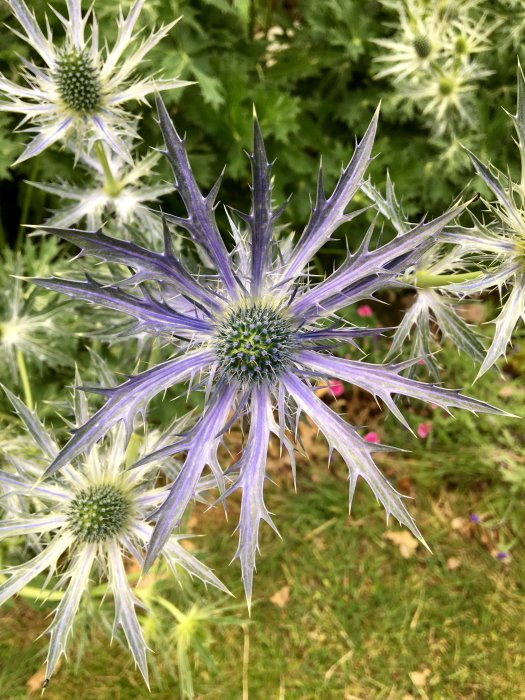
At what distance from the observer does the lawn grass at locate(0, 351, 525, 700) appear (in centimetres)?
196

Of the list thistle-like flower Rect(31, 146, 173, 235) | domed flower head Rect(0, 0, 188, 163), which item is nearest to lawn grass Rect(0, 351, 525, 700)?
thistle-like flower Rect(31, 146, 173, 235)

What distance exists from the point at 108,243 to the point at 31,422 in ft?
1.78

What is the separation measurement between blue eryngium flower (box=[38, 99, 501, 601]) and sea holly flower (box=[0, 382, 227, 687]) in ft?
0.96

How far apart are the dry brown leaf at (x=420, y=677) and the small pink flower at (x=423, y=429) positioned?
0.91 m

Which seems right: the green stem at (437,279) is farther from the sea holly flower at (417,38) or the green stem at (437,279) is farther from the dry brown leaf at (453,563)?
the dry brown leaf at (453,563)

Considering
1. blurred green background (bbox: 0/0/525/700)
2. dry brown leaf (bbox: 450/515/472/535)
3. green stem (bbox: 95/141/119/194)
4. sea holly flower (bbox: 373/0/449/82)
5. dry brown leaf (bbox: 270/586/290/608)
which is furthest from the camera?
dry brown leaf (bbox: 450/515/472/535)

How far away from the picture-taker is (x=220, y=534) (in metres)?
2.09

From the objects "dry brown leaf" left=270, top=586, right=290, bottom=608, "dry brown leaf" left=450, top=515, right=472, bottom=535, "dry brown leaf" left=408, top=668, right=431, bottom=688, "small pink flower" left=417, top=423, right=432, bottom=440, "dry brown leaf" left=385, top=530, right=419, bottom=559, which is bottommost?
"dry brown leaf" left=408, top=668, right=431, bottom=688

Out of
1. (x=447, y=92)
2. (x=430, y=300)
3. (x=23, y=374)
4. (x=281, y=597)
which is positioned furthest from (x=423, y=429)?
(x=23, y=374)

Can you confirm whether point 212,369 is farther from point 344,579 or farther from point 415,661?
point 415,661

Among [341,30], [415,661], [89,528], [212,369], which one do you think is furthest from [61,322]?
[415,661]

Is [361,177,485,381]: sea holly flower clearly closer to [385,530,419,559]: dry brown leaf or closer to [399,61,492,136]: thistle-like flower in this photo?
[399,61,492,136]: thistle-like flower

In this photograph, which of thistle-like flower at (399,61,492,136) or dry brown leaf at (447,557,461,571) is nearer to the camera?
thistle-like flower at (399,61,492,136)

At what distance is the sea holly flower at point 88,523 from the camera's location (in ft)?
3.59
